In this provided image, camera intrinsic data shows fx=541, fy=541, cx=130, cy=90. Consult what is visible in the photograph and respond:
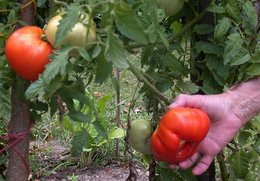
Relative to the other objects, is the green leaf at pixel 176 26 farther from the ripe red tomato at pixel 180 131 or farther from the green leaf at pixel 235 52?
the ripe red tomato at pixel 180 131

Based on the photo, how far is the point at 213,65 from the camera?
156 centimetres

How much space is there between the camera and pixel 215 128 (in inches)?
60.0

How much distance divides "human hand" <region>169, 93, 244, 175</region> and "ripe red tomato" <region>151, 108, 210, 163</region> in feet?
0.55

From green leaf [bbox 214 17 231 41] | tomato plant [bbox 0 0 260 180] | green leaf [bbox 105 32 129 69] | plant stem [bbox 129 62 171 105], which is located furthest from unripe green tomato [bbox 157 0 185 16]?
green leaf [bbox 105 32 129 69]

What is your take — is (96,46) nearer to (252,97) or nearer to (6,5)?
(6,5)

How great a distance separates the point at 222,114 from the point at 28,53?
2.28 feet

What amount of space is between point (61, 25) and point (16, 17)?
0.28 meters

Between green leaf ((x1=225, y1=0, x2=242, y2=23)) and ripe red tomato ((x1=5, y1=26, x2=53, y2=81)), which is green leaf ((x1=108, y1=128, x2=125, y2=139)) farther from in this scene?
ripe red tomato ((x1=5, y1=26, x2=53, y2=81))

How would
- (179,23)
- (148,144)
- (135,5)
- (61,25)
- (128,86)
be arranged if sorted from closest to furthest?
(61,25), (135,5), (148,144), (179,23), (128,86)

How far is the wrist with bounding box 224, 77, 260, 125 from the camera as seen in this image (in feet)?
5.12

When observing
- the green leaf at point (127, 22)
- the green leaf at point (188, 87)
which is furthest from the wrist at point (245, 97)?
the green leaf at point (127, 22)

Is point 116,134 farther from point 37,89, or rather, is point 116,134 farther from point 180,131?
point 37,89

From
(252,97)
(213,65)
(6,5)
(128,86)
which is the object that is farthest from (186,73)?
(128,86)

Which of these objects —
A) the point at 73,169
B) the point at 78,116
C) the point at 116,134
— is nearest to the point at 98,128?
the point at 78,116
